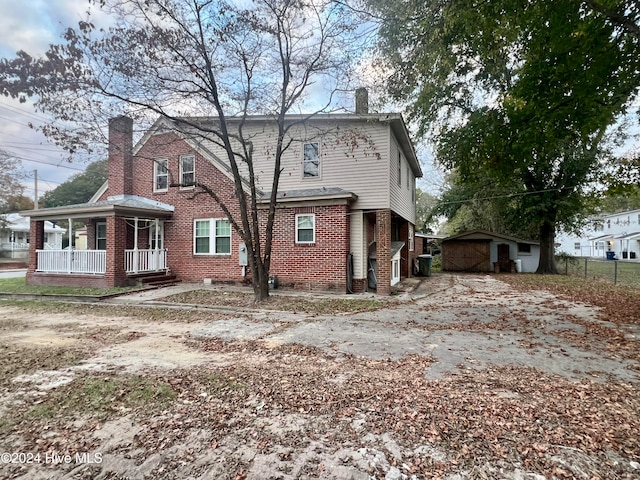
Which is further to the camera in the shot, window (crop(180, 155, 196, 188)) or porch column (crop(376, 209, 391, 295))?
window (crop(180, 155, 196, 188))

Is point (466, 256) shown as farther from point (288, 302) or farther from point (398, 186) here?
point (288, 302)

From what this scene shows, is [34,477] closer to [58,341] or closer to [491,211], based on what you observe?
[58,341]

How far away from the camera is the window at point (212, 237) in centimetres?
1317

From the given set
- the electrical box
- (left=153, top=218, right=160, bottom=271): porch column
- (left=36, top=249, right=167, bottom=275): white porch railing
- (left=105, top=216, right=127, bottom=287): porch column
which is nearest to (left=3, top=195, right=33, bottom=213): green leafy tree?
(left=36, top=249, right=167, bottom=275): white porch railing

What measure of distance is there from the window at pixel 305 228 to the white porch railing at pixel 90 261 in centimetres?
605

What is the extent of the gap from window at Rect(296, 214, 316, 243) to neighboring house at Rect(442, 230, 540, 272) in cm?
1407

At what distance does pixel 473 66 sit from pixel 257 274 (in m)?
8.29

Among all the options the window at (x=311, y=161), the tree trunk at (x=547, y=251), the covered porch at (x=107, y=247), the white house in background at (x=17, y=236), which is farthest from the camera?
the white house in background at (x=17, y=236)

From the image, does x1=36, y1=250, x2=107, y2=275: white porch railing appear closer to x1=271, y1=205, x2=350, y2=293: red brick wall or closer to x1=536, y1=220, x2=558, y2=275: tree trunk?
x1=271, y1=205, x2=350, y2=293: red brick wall

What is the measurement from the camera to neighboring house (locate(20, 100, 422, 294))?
37.8 ft

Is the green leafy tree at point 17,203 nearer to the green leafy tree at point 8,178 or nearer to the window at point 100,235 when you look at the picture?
the green leafy tree at point 8,178

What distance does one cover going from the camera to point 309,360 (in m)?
4.98

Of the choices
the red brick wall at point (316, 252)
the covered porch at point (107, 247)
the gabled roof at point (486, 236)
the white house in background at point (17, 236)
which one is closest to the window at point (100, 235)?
the covered porch at point (107, 247)

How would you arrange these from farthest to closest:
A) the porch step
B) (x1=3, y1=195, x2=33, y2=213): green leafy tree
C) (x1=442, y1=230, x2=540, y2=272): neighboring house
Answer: (x1=3, y1=195, x2=33, y2=213): green leafy tree < (x1=442, y1=230, x2=540, y2=272): neighboring house < the porch step
